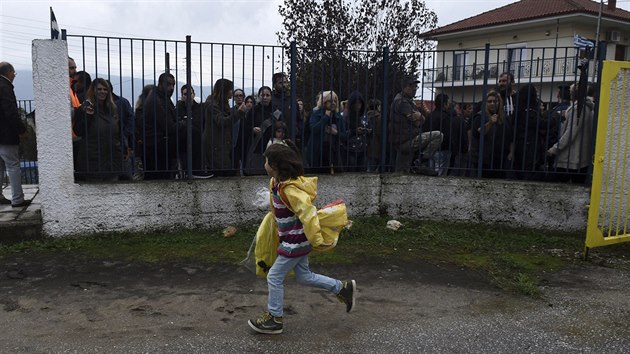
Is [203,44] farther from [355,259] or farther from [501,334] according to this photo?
[501,334]

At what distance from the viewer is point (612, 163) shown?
616cm

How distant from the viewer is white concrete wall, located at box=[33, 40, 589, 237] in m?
5.73

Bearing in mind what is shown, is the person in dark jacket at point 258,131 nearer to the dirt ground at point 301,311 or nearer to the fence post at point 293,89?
the fence post at point 293,89

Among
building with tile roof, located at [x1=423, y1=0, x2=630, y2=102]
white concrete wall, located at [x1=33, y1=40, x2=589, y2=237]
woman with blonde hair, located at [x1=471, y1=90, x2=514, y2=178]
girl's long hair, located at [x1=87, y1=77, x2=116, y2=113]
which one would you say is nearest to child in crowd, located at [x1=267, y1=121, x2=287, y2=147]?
white concrete wall, located at [x1=33, y1=40, x2=589, y2=237]

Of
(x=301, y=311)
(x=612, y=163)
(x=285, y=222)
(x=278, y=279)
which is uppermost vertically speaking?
(x=612, y=163)

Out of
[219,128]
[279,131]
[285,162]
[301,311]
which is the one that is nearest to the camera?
[285,162]

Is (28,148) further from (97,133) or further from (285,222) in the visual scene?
(285,222)

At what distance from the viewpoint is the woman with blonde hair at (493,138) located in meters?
6.73

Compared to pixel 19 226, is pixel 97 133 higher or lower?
higher

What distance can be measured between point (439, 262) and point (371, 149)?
7.02 feet

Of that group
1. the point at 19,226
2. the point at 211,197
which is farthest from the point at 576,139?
the point at 19,226

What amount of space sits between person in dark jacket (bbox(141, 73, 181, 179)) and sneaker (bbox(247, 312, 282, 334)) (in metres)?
3.15

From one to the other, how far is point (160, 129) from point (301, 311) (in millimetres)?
3252

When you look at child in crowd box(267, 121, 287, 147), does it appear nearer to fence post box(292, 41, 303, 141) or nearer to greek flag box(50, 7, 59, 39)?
fence post box(292, 41, 303, 141)
